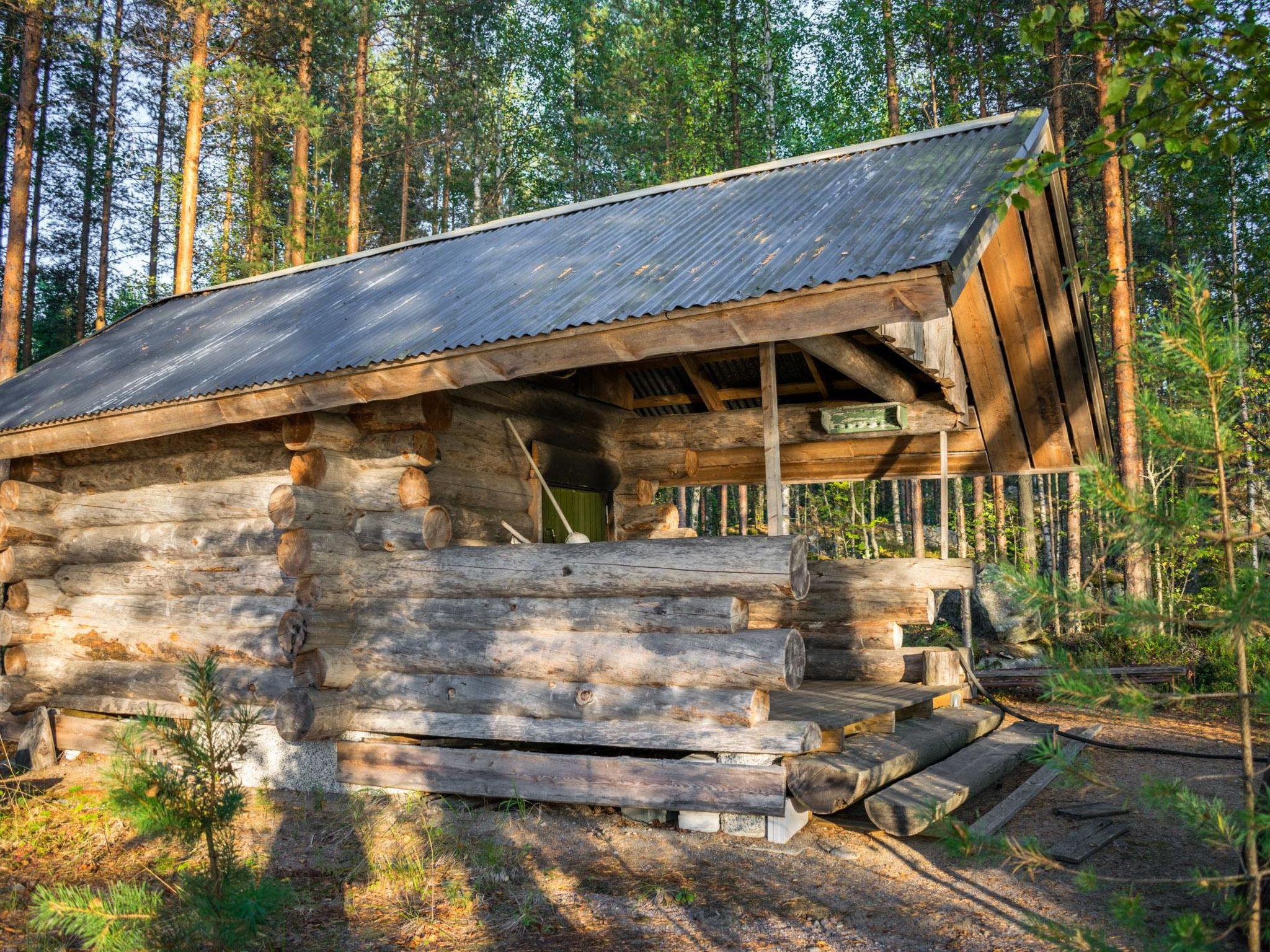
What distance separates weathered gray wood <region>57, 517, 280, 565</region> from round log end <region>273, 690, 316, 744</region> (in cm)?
130

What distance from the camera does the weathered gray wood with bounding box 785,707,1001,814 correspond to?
17.9 feet

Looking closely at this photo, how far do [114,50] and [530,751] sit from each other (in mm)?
15011

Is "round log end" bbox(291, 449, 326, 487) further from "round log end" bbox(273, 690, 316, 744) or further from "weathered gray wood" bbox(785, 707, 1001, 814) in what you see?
"weathered gray wood" bbox(785, 707, 1001, 814)

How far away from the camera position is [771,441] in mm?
6027

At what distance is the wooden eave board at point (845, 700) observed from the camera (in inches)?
251

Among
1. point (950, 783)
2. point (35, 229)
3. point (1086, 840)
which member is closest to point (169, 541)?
point (950, 783)

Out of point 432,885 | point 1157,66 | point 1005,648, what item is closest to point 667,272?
point 1157,66

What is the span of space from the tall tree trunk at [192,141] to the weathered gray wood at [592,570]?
33.3ft

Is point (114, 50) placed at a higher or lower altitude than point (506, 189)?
lower

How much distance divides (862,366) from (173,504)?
5970 millimetres

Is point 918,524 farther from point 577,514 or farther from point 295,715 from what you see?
point 295,715

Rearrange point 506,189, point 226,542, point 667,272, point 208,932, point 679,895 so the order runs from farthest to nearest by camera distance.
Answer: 1. point 506,189
2. point 226,542
3. point 667,272
4. point 679,895
5. point 208,932

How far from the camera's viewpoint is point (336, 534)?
7047mm

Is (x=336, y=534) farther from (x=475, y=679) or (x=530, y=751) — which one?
(x=530, y=751)
